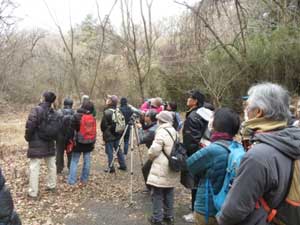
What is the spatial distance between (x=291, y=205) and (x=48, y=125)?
489 cm

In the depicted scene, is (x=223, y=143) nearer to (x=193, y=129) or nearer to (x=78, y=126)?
(x=193, y=129)

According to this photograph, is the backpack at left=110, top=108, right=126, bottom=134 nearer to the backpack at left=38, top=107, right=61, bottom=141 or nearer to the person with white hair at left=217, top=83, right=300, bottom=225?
the backpack at left=38, top=107, right=61, bottom=141

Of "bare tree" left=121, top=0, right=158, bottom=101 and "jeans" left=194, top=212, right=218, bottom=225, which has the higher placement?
"bare tree" left=121, top=0, right=158, bottom=101

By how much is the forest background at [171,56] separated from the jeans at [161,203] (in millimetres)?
3732

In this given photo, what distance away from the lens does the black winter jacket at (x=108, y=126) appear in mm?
7542

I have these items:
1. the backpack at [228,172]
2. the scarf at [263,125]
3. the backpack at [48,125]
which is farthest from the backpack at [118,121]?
the scarf at [263,125]

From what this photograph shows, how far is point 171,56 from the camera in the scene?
18.0 metres

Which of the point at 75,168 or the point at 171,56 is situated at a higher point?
the point at 171,56

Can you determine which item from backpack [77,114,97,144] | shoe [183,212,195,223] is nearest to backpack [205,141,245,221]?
shoe [183,212,195,223]

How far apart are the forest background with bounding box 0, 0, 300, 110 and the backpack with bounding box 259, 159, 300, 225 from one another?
5181 mm

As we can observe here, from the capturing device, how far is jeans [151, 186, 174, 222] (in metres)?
4.89

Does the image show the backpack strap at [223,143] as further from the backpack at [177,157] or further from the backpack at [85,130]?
the backpack at [85,130]

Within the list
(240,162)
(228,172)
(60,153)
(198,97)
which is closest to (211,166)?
(228,172)

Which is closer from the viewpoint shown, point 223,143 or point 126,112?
point 223,143
